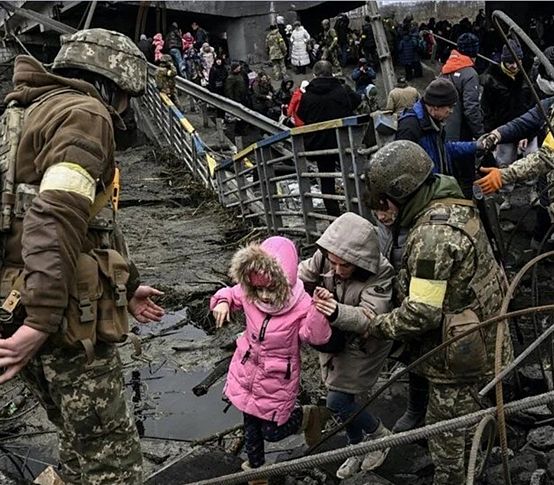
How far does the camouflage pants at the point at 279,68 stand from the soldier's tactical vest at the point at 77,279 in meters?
19.9

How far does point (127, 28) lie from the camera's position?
27.2 meters

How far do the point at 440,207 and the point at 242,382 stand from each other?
1.41 metres

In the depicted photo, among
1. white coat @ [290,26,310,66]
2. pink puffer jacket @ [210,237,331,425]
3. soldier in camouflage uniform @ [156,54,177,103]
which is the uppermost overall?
white coat @ [290,26,310,66]

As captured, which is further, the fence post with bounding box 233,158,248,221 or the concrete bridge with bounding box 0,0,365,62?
the concrete bridge with bounding box 0,0,365,62

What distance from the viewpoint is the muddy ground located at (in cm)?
384

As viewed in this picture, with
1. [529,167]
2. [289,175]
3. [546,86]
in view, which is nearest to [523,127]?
[546,86]

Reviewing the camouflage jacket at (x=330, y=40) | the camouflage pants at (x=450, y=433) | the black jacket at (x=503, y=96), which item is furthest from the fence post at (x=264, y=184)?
the camouflage jacket at (x=330, y=40)

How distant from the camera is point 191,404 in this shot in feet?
15.7

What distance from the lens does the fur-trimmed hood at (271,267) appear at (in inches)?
133

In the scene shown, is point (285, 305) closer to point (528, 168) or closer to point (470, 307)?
point (470, 307)

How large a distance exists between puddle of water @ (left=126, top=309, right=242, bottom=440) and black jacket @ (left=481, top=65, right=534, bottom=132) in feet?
16.4

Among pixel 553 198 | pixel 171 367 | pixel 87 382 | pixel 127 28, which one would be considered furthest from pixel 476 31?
pixel 87 382

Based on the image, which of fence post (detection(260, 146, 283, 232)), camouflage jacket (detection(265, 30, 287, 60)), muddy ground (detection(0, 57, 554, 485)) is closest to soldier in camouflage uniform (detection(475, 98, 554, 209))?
muddy ground (detection(0, 57, 554, 485))

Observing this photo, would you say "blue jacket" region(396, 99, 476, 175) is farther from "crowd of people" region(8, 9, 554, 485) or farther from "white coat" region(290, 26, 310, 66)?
"white coat" region(290, 26, 310, 66)
